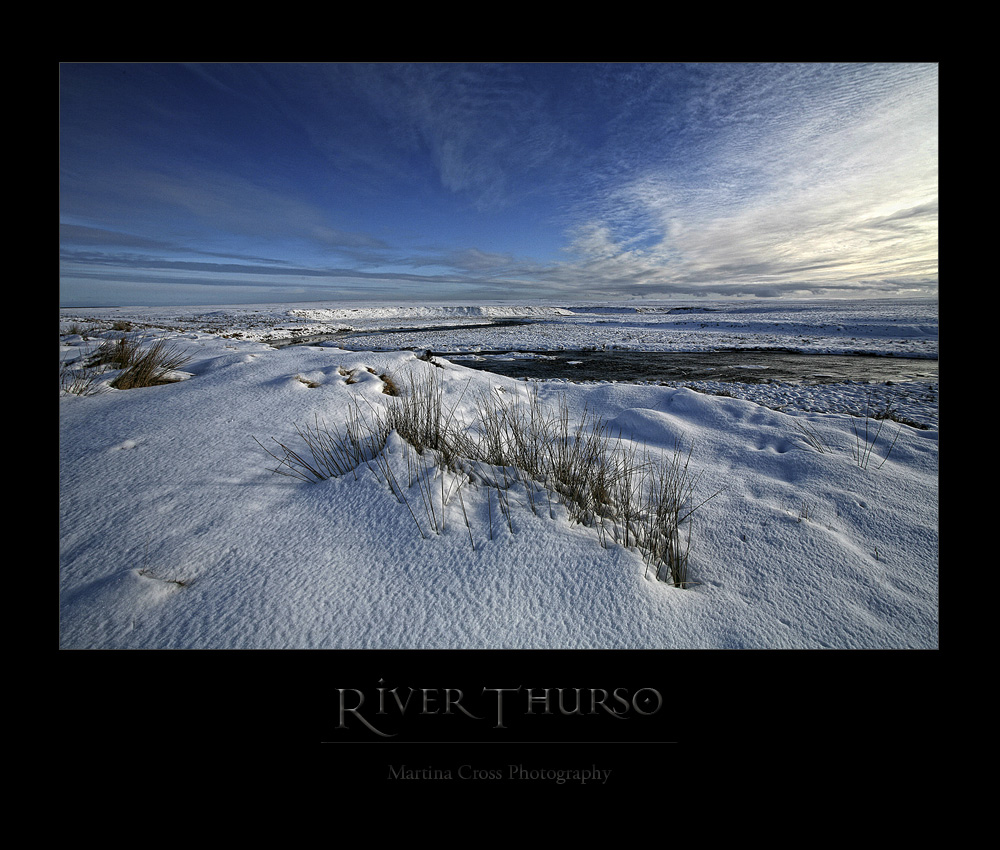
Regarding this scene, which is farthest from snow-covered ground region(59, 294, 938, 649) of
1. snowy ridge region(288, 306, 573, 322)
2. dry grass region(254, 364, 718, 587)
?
snowy ridge region(288, 306, 573, 322)

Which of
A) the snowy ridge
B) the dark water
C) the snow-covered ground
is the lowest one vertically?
the snow-covered ground

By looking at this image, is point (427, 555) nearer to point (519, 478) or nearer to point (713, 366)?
point (519, 478)

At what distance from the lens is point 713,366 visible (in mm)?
8148

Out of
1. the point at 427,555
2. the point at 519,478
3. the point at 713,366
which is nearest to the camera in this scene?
the point at 427,555

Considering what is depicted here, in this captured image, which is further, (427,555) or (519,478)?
(519,478)

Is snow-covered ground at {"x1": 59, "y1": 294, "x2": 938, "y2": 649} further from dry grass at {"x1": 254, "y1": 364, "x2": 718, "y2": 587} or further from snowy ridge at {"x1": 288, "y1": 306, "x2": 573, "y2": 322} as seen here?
snowy ridge at {"x1": 288, "y1": 306, "x2": 573, "y2": 322}

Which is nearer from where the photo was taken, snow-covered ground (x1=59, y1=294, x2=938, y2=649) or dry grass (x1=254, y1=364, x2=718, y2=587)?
snow-covered ground (x1=59, y1=294, x2=938, y2=649)

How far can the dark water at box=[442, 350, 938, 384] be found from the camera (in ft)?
22.7

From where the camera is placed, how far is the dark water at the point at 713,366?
691 cm

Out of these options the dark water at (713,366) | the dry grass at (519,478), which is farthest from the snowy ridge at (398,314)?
the dry grass at (519,478)

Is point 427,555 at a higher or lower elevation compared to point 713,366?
lower

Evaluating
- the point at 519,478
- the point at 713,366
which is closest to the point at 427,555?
the point at 519,478
